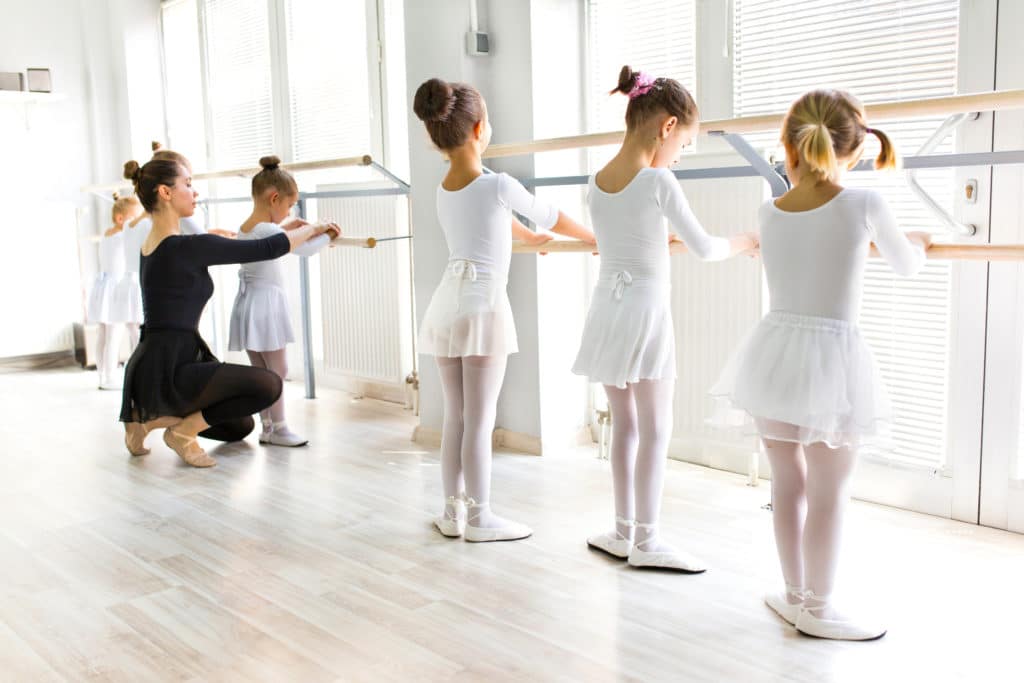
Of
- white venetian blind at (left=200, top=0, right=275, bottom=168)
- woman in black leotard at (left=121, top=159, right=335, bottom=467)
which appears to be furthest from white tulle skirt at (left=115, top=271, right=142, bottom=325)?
woman in black leotard at (left=121, top=159, right=335, bottom=467)

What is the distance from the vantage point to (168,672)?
196 centimetres

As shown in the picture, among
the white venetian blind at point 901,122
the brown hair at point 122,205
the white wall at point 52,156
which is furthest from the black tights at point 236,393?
the white wall at point 52,156

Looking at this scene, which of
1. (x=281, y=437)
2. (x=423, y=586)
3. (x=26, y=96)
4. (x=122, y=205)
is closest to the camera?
(x=423, y=586)

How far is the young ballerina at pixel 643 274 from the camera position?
2.26 meters

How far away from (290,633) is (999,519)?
190 cm

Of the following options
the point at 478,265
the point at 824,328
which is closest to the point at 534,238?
the point at 478,265

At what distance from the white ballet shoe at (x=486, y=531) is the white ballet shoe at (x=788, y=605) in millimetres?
767

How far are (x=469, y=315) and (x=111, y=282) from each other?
3.32 metres

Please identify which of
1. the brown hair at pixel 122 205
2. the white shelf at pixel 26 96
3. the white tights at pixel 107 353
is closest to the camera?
the brown hair at pixel 122 205

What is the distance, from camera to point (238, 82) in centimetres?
564

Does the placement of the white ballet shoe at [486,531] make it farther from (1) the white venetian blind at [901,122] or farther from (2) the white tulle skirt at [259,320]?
(2) the white tulle skirt at [259,320]

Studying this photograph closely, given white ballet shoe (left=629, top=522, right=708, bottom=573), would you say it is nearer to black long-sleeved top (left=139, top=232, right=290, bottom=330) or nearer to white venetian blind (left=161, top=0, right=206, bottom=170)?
black long-sleeved top (left=139, top=232, right=290, bottom=330)

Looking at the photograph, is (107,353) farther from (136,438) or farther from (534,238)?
(534,238)

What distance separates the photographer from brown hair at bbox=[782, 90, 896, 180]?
6.10ft
